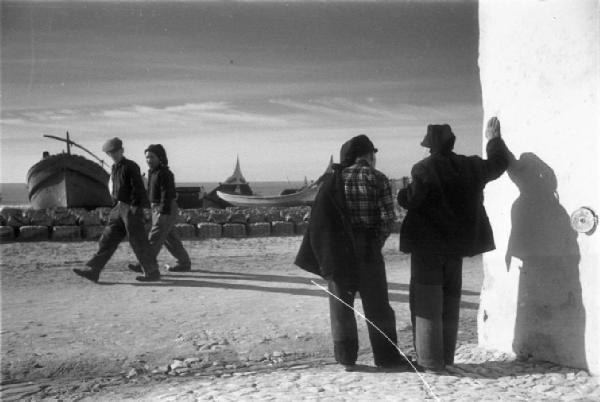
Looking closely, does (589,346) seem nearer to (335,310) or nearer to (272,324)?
(335,310)

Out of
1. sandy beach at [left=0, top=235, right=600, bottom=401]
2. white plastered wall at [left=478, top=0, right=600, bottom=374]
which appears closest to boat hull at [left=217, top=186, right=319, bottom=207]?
sandy beach at [left=0, top=235, right=600, bottom=401]

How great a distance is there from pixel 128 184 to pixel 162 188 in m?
0.60

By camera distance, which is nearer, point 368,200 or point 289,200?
point 368,200

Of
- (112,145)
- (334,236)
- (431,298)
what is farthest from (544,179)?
(112,145)

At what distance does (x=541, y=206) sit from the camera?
12.1 ft

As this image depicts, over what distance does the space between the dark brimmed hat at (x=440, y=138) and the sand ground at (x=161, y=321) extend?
177 centimetres

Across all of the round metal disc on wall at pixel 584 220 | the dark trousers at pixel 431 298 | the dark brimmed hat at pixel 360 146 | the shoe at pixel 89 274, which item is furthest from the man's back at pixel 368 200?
the shoe at pixel 89 274

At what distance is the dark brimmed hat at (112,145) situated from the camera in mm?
6785

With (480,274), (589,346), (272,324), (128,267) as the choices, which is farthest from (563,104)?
(128,267)

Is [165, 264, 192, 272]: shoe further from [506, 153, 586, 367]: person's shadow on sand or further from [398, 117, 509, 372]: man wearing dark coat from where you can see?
[506, 153, 586, 367]: person's shadow on sand

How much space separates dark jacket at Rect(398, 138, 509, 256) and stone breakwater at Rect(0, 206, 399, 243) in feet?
21.8

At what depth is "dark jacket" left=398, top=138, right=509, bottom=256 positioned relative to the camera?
136 inches

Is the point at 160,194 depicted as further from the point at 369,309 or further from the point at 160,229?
the point at 369,309

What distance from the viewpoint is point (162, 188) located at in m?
7.21
